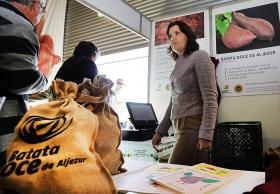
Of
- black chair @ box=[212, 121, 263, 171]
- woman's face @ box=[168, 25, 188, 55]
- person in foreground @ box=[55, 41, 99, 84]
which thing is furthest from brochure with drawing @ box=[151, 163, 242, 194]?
black chair @ box=[212, 121, 263, 171]

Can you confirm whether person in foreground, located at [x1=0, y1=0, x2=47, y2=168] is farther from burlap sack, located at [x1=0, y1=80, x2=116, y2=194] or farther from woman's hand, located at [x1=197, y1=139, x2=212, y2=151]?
woman's hand, located at [x1=197, y1=139, x2=212, y2=151]

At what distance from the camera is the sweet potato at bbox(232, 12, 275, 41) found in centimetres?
238

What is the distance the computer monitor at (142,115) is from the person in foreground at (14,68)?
5.29 feet

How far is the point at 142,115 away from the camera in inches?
106

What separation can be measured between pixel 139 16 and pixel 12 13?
8.36ft

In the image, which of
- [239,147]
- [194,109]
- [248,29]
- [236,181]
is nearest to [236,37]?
[248,29]

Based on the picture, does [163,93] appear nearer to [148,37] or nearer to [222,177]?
[148,37]

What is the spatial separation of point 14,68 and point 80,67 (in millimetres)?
1076

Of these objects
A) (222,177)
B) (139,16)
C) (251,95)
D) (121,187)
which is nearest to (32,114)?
(121,187)

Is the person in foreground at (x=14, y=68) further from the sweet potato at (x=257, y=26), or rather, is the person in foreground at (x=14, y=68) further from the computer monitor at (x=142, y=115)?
the sweet potato at (x=257, y=26)

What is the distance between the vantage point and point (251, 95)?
241cm

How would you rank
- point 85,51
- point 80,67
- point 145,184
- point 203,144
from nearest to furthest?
point 145,184 < point 203,144 < point 80,67 < point 85,51

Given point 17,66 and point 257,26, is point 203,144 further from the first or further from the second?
point 257,26

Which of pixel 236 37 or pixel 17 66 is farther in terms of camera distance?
pixel 236 37
